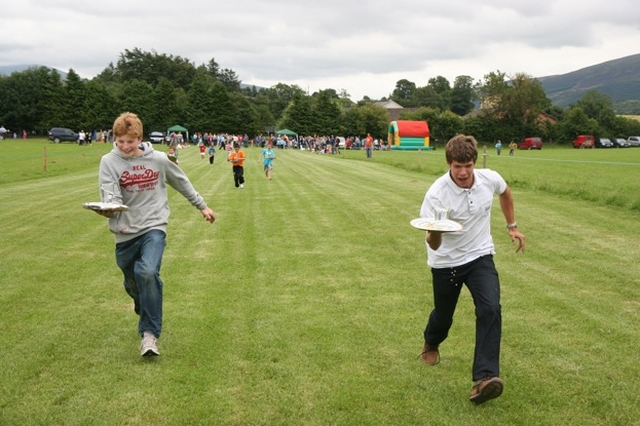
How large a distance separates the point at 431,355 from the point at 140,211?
9.08ft

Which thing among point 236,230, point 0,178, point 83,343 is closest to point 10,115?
point 0,178

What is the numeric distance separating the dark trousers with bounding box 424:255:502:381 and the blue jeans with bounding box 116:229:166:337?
7.60 ft

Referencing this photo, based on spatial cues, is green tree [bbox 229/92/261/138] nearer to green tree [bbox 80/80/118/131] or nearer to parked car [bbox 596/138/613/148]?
green tree [bbox 80/80/118/131]

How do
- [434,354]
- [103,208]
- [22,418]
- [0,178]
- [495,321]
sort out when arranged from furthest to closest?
[0,178], [434,354], [103,208], [495,321], [22,418]

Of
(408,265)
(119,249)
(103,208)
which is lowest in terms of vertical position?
(408,265)

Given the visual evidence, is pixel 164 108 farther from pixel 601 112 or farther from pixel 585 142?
pixel 601 112

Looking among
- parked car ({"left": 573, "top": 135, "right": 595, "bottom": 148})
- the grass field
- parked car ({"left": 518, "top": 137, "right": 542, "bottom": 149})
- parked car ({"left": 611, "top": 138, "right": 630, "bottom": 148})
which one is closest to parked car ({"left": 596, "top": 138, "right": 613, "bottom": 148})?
parked car ({"left": 573, "top": 135, "right": 595, "bottom": 148})

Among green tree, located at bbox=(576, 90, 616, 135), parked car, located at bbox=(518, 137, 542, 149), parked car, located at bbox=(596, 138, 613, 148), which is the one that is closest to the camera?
parked car, located at bbox=(518, 137, 542, 149)

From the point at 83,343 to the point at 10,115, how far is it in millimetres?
96801

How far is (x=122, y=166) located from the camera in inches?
203

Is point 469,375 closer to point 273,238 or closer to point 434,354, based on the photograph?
point 434,354

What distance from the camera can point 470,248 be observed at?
4.64 metres

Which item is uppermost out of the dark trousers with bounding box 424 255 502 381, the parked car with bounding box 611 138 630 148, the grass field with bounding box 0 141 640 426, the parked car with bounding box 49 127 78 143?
the parked car with bounding box 49 127 78 143

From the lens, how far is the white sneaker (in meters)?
5.15
